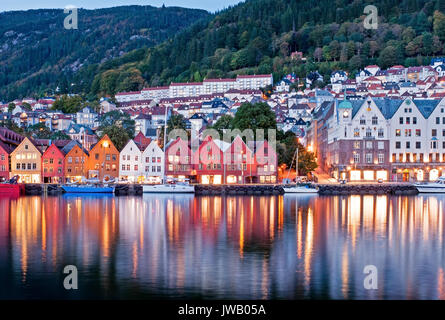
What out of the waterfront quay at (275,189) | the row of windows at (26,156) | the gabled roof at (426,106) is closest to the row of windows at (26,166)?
the row of windows at (26,156)

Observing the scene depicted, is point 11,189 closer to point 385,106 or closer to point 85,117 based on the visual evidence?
point 385,106

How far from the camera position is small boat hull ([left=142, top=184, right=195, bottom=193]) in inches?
2921

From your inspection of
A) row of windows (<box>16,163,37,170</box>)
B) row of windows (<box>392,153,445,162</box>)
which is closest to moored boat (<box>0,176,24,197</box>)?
row of windows (<box>16,163,37,170</box>)

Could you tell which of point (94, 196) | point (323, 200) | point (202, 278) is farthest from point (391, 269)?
point (94, 196)

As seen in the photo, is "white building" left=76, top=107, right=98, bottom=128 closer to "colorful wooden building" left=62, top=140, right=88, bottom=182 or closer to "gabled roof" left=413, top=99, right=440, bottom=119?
"colorful wooden building" left=62, top=140, right=88, bottom=182

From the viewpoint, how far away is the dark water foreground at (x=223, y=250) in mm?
24312

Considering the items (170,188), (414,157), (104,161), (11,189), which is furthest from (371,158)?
(11,189)

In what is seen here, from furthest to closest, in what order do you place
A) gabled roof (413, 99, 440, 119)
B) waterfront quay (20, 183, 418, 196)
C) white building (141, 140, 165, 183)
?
gabled roof (413, 99, 440, 119) < white building (141, 140, 165, 183) < waterfront quay (20, 183, 418, 196)

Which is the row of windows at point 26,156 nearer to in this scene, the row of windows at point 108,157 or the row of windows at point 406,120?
the row of windows at point 108,157

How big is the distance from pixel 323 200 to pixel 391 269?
37988mm

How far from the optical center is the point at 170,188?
7506 cm

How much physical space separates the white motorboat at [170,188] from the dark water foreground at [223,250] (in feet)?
50.6

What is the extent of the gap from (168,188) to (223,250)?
42.8 meters
